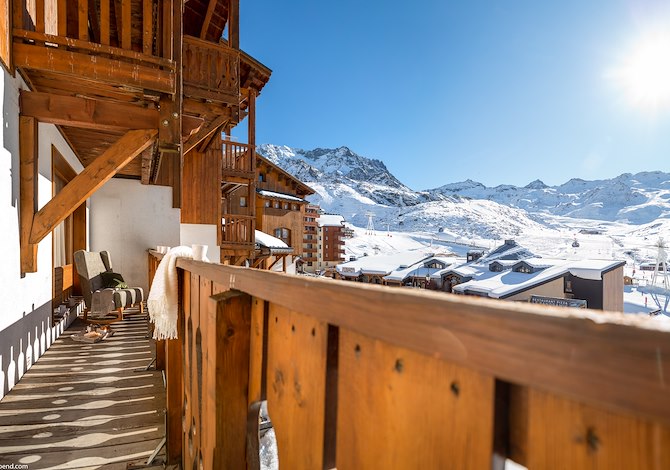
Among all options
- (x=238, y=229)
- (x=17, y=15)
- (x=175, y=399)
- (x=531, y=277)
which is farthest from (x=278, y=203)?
(x=175, y=399)

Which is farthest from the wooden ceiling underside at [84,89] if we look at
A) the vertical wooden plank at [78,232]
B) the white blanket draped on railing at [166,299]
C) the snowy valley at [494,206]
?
the snowy valley at [494,206]

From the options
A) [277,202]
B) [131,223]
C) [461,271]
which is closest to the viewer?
[131,223]

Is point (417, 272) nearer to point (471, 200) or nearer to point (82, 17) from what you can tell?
point (82, 17)

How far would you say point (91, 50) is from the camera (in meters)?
2.73

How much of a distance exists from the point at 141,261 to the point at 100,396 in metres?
4.23

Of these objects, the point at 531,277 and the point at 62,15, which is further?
the point at 531,277

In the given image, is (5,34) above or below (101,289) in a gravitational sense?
above

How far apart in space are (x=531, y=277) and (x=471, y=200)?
11867 cm

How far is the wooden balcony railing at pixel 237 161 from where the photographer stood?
320 inches

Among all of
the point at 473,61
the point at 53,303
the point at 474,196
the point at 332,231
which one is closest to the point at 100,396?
the point at 53,303

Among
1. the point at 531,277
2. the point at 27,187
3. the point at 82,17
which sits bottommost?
the point at 531,277

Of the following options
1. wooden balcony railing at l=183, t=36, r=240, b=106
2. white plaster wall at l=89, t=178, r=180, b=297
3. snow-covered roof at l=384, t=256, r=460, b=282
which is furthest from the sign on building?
white plaster wall at l=89, t=178, r=180, b=297

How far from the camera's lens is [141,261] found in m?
6.17

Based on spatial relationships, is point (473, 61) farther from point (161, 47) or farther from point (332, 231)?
point (161, 47)
